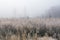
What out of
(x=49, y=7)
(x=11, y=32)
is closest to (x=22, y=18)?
(x=11, y=32)

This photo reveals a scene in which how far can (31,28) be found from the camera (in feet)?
10.1

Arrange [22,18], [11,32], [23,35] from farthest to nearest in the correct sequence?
[22,18]
[11,32]
[23,35]

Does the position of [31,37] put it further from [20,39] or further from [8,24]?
[8,24]

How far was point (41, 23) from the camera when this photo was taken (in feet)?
10.2

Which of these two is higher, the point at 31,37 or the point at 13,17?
the point at 13,17

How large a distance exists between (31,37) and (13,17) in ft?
2.51

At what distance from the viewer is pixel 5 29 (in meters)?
3.08

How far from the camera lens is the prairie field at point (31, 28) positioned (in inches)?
114

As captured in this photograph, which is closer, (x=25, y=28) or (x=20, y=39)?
(x=20, y=39)

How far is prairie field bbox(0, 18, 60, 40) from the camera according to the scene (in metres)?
2.90

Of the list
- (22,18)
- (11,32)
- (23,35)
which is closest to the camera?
(23,35)

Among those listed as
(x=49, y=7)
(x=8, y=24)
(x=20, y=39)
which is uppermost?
(x=49, y=7)

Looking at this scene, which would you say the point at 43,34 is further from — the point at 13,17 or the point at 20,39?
the point at 13,17

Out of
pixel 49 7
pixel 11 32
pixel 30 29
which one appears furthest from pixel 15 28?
pixel 49 7
